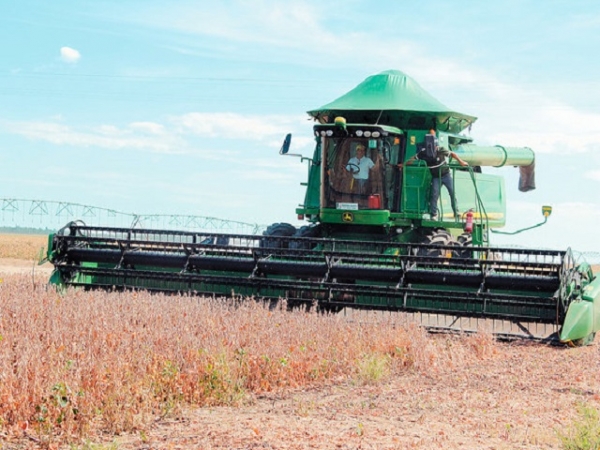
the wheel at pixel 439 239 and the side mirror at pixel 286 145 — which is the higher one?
the side mirror at pixel 286 145

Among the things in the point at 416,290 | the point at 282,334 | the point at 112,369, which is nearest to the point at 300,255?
the point at 416,290

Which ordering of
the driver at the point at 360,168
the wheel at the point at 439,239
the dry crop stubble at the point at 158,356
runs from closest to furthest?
the dry crop stubble at the point at 158,356, the wheel at the point at 439,239, the driver at the point at 360,168

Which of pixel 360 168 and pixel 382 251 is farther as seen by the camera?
pixel 360 168

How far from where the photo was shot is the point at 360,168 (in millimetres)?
12141

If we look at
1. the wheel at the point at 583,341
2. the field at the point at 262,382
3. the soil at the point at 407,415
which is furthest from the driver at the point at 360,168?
the soil at the point at 407,415

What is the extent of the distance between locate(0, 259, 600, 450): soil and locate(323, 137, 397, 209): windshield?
4381 mm

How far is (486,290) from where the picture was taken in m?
9.70

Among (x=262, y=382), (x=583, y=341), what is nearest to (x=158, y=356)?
(x=262, y=382)

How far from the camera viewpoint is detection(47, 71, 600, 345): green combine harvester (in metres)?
9.59

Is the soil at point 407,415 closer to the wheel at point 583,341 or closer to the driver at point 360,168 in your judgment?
the wheel at point 583,341

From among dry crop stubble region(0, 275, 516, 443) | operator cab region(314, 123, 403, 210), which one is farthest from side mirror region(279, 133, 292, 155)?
dry crop stubble region(0, 275, 516, 443)

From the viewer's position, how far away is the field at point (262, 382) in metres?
5.14

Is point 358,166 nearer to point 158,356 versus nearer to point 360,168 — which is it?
point 360,168

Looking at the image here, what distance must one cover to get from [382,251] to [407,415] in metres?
4.99
